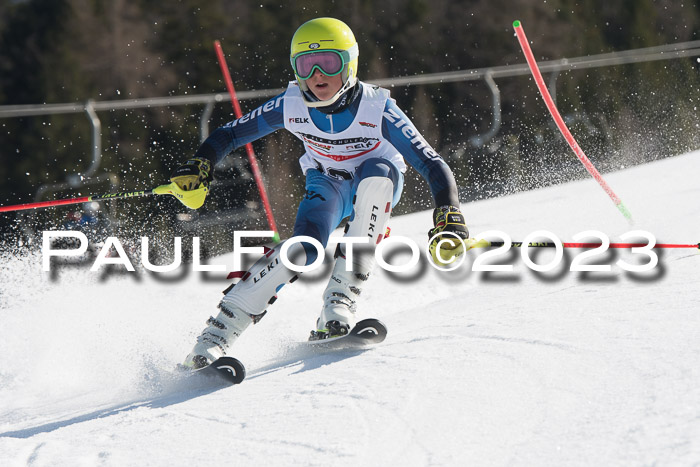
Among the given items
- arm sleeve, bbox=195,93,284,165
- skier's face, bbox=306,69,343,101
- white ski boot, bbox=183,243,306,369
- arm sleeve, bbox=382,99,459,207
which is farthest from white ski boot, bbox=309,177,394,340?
arm sleeve, bbox=195,93,284,165

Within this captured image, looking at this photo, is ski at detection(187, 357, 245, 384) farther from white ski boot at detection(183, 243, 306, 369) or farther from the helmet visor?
the helmet visor

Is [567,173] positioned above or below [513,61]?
below

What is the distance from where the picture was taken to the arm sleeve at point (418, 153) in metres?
3.59

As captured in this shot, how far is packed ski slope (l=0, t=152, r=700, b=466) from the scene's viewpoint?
2262 millimetres

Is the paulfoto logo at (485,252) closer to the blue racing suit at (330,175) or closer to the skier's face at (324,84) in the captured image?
the blue racing suit at (330,175)

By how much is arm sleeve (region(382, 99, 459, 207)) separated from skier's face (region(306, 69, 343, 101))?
249mm

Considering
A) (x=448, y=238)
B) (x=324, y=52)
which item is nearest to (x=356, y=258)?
(x=448, y=238)

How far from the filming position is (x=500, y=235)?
6105 millimetres

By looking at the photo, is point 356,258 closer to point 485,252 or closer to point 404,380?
A: point 404,380

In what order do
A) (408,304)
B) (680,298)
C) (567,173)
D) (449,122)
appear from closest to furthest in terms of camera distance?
1. (680,298)
2. (408,304)
3. (567,173)
4. (449,122)

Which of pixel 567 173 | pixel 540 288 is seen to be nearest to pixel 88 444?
pixel 540 288

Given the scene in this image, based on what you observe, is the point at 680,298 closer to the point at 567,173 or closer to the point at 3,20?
the point at 567,173

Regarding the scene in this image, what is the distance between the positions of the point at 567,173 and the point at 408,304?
458cm

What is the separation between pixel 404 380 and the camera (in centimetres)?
284
